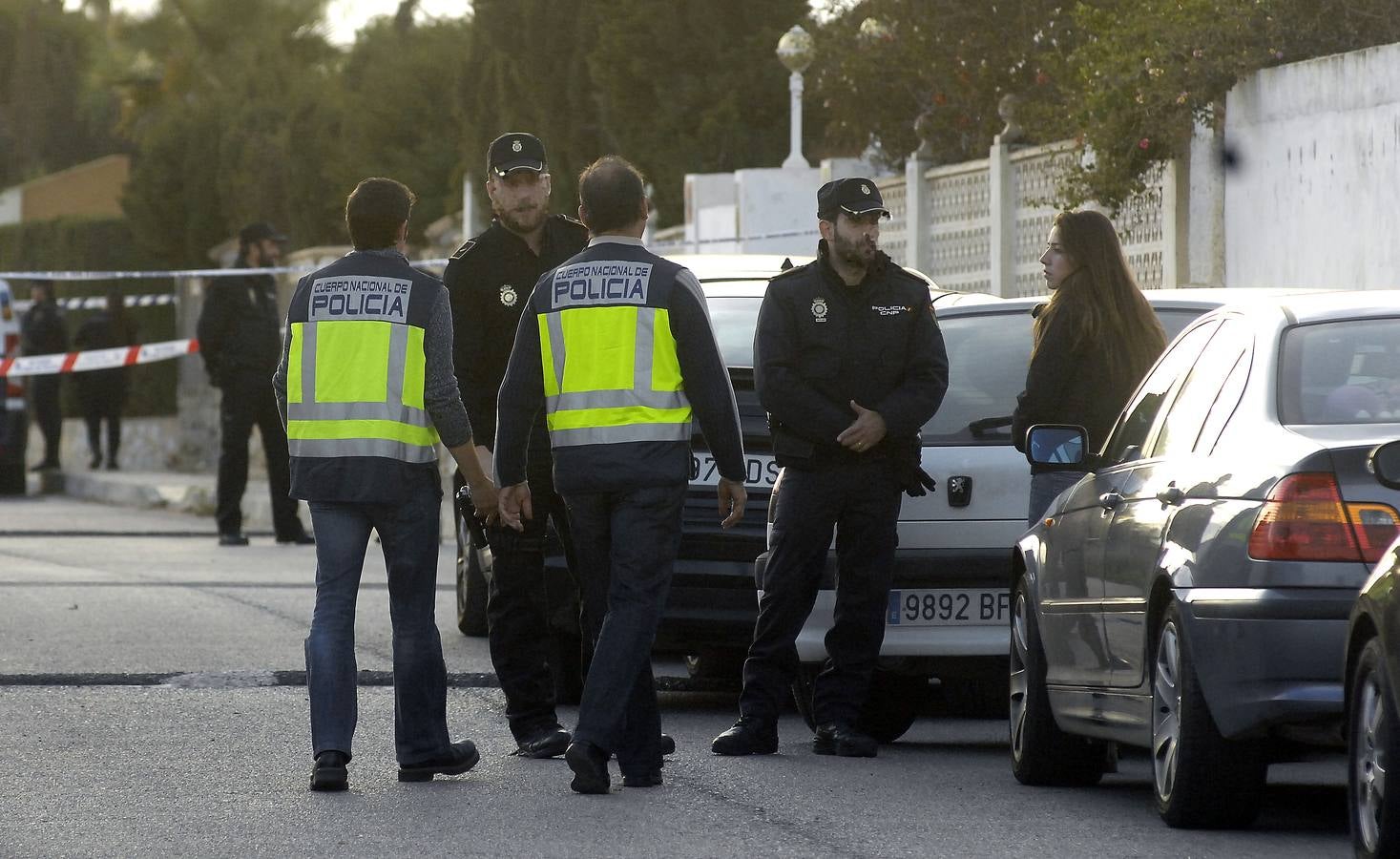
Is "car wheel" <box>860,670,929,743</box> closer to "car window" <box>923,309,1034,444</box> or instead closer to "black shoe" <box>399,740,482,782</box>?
"car window" <box>923,309,1034,444</box>

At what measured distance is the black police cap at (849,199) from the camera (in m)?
8.74

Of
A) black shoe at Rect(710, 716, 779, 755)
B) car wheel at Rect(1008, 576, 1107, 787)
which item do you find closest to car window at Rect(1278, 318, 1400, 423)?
car wheel at Rect(1008, 576, 1107, 787)

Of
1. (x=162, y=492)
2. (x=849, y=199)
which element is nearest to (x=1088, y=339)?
(x=849, y=199)

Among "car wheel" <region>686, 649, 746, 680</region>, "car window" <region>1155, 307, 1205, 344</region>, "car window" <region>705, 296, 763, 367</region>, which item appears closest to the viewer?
"car window" <region>1155, 307, 1205, 344</region>

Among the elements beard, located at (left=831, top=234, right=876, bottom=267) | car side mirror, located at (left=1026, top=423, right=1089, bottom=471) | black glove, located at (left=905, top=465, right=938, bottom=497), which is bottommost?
black glove, located at (left=905, top=465, right=938, bottom=497)

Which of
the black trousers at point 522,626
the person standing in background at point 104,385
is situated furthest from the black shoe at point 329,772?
the person standing in background at point 104,385

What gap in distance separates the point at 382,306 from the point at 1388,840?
3493mm

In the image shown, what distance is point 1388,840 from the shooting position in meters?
5.73

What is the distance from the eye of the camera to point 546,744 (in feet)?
27.8

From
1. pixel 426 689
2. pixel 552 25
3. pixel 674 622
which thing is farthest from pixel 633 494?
pixel 552 25

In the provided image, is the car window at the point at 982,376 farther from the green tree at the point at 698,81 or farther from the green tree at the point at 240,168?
the green tree at the point at 240,168

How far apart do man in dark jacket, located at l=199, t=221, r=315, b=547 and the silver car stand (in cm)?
1035

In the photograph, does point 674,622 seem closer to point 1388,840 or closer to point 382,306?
point 382,306

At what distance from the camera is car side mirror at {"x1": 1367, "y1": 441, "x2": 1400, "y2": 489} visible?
19.9 ft
